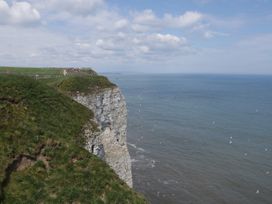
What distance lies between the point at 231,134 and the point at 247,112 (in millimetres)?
36697

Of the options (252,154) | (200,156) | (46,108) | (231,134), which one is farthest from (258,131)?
(46,108)

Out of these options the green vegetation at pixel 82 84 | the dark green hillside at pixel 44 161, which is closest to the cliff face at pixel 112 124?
the green vegetation at pixel 82 84

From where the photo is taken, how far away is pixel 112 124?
3653cm

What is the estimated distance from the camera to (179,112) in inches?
4397

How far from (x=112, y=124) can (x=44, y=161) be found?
1794cm

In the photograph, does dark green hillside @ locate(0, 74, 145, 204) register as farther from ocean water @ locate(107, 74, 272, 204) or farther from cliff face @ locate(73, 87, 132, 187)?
ocean water @ locate(107, 74, 272, 204)

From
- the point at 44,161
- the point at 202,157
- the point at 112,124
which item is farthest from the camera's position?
the point at 202,157

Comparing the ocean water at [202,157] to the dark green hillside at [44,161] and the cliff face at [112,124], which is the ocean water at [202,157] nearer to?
the cliff face at [112,124]

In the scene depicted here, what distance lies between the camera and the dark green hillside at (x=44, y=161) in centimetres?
1669

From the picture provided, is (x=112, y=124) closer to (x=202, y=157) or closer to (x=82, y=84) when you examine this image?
(x=82, y=84)

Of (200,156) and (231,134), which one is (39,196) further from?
(231,134)

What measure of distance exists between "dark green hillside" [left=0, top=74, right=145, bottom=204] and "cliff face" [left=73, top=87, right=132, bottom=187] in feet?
31.9

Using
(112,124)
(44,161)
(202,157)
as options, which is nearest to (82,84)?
(112,124)

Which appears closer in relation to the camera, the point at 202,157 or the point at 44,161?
the point at 44,161
